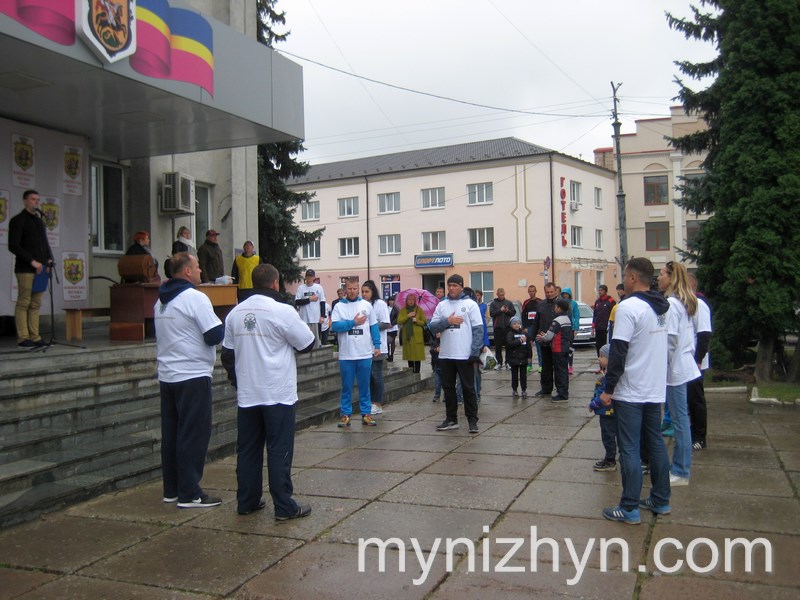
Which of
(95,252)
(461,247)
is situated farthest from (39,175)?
(461,247)

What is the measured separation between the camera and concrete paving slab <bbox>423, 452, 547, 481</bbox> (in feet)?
22.5

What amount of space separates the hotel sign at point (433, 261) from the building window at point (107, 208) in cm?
3280

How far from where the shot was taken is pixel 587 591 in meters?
4.08

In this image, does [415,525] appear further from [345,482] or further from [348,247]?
[348,247]

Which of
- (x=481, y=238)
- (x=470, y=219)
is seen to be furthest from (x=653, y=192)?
(x=470, y=219)

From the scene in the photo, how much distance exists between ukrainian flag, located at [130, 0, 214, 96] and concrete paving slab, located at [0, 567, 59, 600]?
657 centimetres

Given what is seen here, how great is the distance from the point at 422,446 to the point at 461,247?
3788 cm

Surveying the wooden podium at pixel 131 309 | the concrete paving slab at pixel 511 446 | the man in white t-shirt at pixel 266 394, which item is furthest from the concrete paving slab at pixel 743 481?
the wooden podium at pixel 131 309

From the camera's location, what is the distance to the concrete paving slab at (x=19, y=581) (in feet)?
13.9

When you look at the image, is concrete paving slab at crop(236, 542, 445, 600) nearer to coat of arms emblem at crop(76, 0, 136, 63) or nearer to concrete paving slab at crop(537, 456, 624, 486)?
concrete paving slab at crop(537, 456, 624, 486)

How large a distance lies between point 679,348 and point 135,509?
189 inches

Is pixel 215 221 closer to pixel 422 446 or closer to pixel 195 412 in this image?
pixel 422 446

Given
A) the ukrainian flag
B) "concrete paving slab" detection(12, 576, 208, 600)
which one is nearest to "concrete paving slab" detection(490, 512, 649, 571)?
"concrete paving slab" detection(12, 576, 208, 600)

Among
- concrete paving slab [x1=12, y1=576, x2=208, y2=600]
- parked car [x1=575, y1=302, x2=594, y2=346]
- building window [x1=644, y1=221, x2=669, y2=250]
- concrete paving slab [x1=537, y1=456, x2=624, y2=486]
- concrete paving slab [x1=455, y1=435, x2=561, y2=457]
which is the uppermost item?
building window [x1=644, y1=221, x2=669, y2=250]
